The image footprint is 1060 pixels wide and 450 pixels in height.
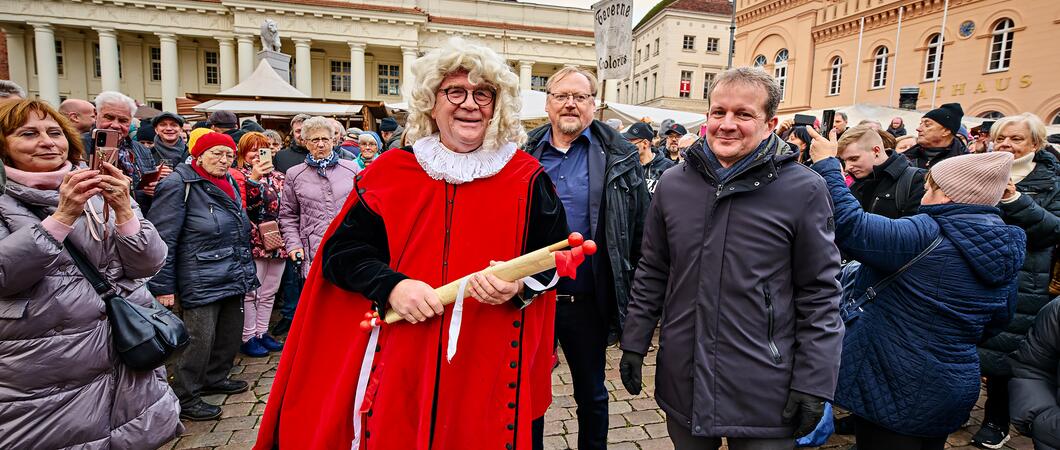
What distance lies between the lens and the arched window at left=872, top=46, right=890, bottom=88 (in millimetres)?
26750

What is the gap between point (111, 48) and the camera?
110ft

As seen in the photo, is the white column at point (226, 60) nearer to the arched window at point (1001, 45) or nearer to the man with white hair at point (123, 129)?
the man with white hair at point (123, 129)

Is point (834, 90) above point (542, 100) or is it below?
above

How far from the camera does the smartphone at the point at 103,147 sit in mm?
2162

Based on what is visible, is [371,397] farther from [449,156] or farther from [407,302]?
[449,156]

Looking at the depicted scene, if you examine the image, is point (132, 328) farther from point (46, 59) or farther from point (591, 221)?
point (46, 59)

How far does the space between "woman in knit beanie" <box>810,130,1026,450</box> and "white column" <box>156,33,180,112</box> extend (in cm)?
4074

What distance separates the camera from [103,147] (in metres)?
2.22

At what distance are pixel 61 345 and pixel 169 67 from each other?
40.1 metres

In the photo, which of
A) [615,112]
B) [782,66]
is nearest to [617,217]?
[615,112]

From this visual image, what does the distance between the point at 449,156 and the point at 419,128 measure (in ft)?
0.66

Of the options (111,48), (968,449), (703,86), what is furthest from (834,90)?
(111,48)

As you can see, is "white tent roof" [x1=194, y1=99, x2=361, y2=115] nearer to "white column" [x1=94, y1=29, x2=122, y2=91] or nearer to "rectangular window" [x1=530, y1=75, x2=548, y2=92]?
"white column" [x1=94, y1=29, x2=122, y2=91]

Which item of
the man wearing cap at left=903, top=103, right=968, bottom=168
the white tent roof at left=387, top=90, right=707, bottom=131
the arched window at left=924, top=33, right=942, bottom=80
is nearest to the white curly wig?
the man wearing cap at left=903, top=103, right=968, bottom=168
